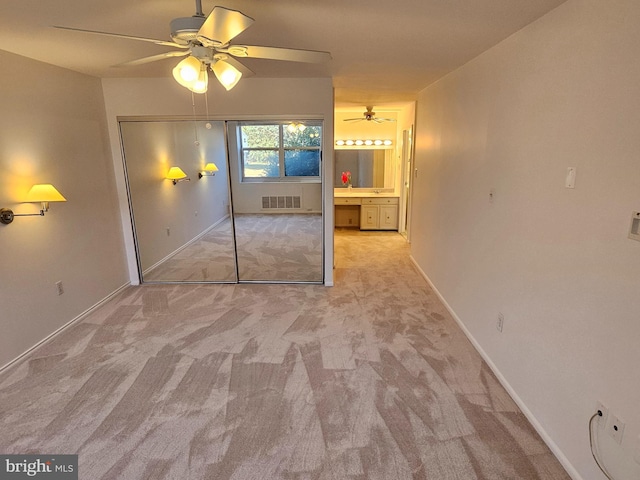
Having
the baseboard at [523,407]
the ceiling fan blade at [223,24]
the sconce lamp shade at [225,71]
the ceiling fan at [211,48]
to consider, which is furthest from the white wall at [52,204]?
the baseboard at [523,407]

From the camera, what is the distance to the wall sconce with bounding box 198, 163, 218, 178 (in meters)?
4.47

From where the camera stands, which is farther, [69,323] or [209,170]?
[209,170]

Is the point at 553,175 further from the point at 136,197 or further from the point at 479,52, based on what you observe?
the point at 136,197

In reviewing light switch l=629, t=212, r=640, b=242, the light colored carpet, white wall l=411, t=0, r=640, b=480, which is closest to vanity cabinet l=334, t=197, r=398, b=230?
the light colored carpet

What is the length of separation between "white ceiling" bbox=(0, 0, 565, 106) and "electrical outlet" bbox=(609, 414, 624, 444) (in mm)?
2037

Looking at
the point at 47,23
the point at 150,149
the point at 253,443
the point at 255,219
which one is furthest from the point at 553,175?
the point at 150,149

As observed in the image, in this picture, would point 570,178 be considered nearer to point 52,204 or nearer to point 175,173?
point 52,204

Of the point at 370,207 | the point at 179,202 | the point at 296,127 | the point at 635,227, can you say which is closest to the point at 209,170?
the point at 179,202

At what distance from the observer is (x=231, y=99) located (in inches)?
158

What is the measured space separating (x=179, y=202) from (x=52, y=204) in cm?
163

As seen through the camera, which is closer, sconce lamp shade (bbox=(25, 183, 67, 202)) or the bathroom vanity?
sconce lamp shade (bbox=(25, 183, 67, 202))

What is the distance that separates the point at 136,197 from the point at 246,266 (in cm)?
161

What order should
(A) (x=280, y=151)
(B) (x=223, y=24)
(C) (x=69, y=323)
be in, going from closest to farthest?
(B) (x=223, y=24), (C) (x=69, y=323), (A) (x=280, y=151)

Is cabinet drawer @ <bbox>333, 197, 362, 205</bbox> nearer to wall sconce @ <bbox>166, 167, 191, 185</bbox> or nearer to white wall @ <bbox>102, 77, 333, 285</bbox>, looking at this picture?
white wall @ <bbox>102, 77, 333, 285</bbox>
